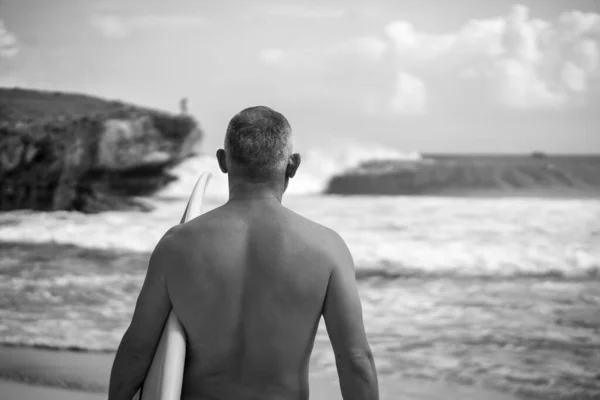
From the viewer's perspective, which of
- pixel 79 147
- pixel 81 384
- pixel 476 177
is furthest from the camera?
pixel 476 177

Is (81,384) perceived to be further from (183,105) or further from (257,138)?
(183,105)

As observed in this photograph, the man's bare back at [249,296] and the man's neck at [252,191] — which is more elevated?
the man's neck at [252,191]

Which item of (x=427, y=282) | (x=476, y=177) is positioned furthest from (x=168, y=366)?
(x=476, y=177)

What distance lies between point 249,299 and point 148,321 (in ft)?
0.46

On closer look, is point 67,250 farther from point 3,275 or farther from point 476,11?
point 476,11

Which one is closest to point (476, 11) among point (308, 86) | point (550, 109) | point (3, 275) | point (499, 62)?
point (499, 62)

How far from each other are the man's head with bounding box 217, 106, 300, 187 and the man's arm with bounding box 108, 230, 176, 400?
138 mm

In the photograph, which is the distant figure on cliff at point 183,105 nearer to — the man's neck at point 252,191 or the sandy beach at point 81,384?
the sandy beach at point 81,384

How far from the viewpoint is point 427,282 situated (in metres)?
4.76

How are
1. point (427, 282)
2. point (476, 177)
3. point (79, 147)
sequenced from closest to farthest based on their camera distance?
1. point (427, 282)
2. point (79, 147)
3. point (476, 177)

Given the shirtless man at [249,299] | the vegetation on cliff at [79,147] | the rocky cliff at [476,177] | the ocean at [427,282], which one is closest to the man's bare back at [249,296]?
the shirtless man at [249,299]

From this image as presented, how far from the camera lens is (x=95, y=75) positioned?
8789 millimetres

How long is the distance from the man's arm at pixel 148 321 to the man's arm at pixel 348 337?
0.22 meters

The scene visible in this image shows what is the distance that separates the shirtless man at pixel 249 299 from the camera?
0.89 meters
